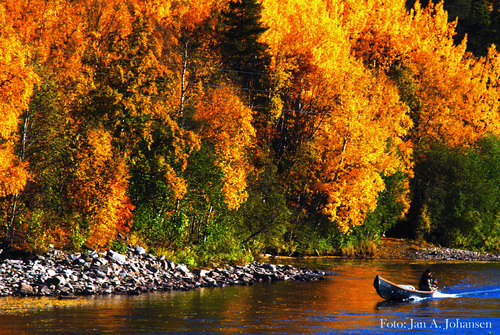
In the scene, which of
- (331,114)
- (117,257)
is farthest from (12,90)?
(331,114)

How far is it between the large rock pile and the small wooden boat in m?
7.81

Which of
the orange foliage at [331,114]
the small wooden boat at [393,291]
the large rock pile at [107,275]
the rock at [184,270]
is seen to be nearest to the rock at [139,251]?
the large rock pile at [107,275]

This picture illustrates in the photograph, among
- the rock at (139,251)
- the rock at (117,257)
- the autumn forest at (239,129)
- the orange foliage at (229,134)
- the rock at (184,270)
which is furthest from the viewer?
the orange foliage at (229,134)

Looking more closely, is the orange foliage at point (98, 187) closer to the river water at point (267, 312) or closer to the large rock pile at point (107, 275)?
the large rock pile at point (107, 275)

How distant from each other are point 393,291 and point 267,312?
793 centimetres

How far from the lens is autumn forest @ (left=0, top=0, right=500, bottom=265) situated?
3275 centimetres

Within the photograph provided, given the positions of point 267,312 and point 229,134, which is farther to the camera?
point 229,134

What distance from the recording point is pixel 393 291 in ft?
99.7

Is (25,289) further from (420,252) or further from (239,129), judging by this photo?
(420,252)

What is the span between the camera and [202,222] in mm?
40719

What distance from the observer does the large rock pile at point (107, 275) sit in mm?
27594

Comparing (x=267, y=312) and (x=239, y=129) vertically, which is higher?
(x=239, y=129)

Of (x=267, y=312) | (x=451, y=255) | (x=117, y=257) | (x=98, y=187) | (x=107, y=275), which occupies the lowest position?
(x=267, y=312)

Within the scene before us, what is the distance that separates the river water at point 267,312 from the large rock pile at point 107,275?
4.37ft
